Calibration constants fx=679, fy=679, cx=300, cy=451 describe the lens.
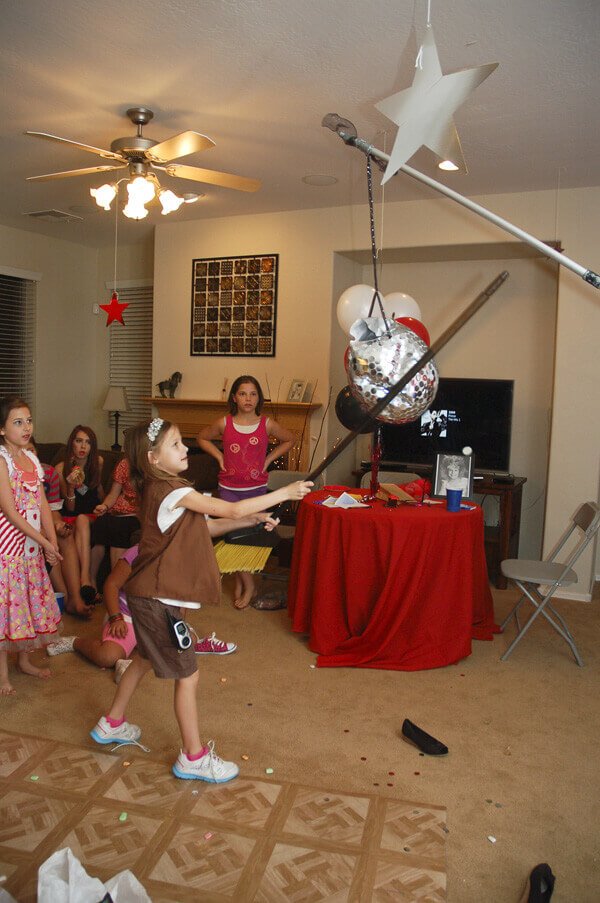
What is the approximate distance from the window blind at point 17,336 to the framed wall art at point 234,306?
1.82 m

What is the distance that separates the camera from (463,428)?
17.4 ft

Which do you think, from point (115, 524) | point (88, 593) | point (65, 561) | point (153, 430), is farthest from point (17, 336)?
point (153, 430)

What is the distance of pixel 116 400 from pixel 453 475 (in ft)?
13.1

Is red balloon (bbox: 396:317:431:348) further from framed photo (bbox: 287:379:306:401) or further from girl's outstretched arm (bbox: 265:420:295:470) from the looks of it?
framed photo (bbox: 287:379:306:401)

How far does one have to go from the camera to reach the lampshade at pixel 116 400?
266 inches

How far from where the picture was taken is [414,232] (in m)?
4.98

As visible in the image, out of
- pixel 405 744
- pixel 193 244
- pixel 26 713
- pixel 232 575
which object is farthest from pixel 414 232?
pixel 26 713

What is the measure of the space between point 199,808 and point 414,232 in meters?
4.08

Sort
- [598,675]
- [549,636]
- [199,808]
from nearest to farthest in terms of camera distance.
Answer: [199,808] < [598,675] < [549,636]

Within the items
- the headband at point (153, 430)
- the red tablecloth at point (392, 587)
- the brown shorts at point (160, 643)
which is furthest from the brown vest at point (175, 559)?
the red tablecloth at point (392, 587)

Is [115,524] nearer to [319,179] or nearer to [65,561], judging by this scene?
[65,561]

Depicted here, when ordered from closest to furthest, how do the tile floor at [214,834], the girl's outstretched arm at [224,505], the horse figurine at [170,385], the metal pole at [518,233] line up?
the metal pole at [518,233] < the tile floor at [214,834] < the girl's outstretched arm at [224,505] < the horse figurine at [170,385]

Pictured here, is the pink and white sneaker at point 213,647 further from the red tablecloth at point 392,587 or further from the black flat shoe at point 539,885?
the black flat shoe at point 539,885

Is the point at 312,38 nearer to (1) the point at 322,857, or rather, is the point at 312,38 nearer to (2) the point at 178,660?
(2) the point at 178,660
